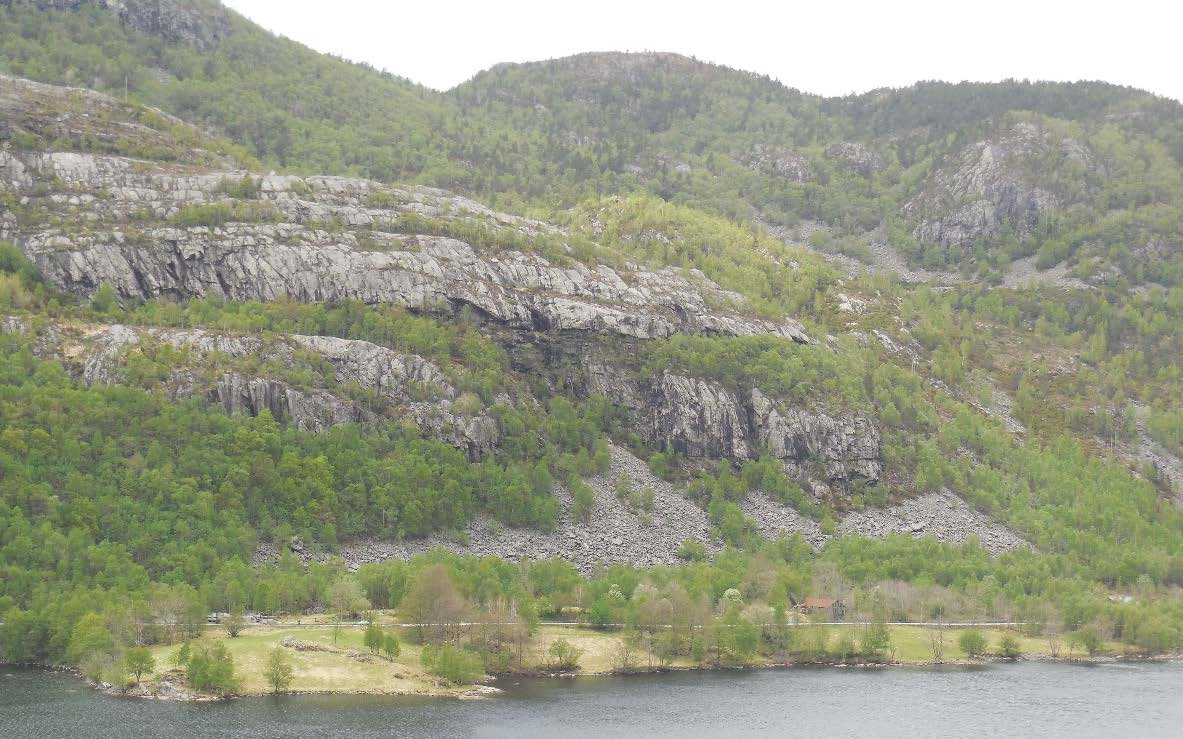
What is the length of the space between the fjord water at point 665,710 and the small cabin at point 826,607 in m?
31.2

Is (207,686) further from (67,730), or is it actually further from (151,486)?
(151,486)

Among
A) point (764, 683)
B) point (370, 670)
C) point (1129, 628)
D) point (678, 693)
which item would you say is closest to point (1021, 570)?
point (1129, 628)

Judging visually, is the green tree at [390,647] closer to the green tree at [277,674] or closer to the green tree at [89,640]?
the green tree at [277,674]

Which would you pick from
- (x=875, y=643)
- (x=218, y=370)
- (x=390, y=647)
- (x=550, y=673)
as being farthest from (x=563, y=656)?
(x=218, y=370)

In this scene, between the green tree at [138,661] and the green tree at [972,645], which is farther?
the green tree at [972,645]

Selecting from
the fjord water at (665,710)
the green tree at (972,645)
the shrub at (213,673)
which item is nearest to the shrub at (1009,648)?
the green tree at (972,645)

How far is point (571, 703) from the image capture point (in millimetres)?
116000

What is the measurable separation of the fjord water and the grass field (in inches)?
Answer: 132

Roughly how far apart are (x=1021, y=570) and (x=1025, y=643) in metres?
29.8

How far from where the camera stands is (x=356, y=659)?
12538cm

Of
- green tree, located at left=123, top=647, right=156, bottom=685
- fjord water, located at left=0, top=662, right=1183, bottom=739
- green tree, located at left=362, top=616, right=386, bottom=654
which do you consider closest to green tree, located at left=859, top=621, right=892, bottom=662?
fjord water, located at left=0, top=662, right=1183, bottom=739

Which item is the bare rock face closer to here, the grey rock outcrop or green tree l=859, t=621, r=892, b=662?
A: the grey rock outcrop

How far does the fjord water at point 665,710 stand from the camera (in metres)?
102

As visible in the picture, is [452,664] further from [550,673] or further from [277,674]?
[277,674]
